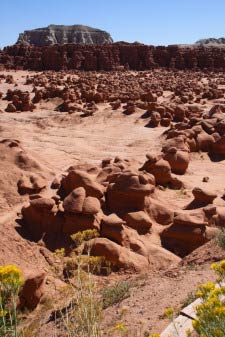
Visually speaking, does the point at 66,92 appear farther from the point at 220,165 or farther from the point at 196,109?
the point at 220,165

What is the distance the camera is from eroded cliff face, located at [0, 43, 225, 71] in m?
46.7

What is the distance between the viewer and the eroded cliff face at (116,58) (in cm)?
4672

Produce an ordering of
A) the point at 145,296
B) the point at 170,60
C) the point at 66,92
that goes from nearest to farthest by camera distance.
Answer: the point at 145,296
the point at 66,92
the point at 170,60

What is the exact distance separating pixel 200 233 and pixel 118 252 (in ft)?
5.42

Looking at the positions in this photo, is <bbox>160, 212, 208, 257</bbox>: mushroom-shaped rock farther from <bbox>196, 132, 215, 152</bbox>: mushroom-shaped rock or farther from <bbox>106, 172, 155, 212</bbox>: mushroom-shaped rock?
<bbox>196, 132, 215, 152</bbox>: mushroom-shaped rock

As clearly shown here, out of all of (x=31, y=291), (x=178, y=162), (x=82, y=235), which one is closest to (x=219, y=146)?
(x=178, y=162)

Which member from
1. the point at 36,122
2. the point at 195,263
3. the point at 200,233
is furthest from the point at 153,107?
the point at 195,263

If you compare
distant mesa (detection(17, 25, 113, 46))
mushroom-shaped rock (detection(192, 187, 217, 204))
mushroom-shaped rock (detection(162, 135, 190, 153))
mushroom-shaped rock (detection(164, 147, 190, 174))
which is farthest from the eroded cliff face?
mushroom-shaped rock (detection(192, 187, 217, 204))

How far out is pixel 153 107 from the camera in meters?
19.7

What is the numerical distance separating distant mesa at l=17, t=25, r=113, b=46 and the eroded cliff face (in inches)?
1119

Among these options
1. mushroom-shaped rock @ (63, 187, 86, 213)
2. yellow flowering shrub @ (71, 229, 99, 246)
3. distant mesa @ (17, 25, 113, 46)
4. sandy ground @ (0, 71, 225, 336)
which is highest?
distant mesa @ (17, 25, 113, 46)

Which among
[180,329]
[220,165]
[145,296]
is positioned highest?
[180,329]

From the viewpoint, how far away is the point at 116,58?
1877 inches

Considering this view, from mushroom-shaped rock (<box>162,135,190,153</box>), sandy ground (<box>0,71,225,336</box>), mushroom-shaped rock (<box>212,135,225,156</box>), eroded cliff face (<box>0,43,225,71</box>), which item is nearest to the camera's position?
sandy ground (<box>0,71,225,336</box>)
